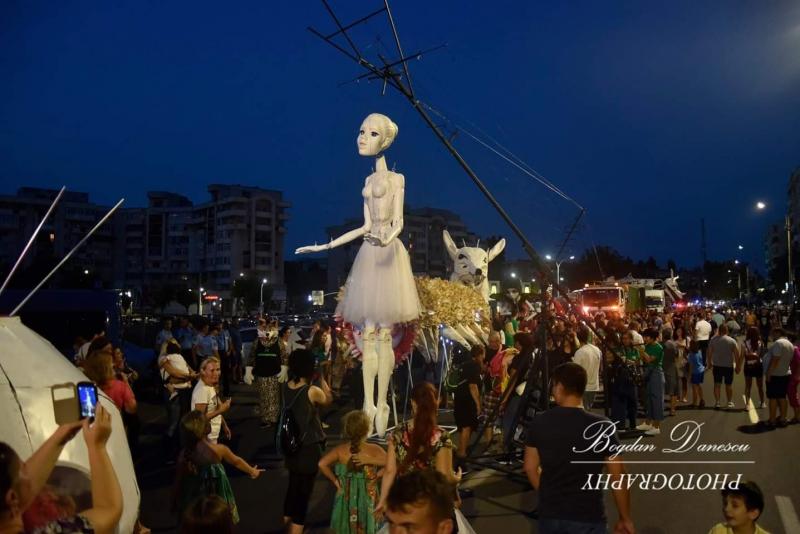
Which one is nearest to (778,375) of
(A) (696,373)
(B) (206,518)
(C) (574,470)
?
(A) (696,373)

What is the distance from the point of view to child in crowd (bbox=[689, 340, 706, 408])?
1248cm

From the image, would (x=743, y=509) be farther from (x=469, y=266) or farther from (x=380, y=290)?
(x=469, y=266)

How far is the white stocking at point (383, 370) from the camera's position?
301 inches

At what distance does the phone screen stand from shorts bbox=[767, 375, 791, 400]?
34.0ft

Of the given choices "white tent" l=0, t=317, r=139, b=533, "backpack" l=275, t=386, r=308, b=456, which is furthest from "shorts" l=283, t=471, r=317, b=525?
"white tent" l=0, t=317, r=139, b=533

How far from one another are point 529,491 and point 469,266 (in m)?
7.05

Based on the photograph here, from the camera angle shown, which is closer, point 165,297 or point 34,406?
point 34,406

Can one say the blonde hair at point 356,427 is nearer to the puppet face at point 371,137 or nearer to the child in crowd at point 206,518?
the child in crowd at point 206,518

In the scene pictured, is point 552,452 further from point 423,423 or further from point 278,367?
point 278,367

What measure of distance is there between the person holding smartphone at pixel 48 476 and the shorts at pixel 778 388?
406 inches

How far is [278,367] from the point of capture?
10812 millimetres

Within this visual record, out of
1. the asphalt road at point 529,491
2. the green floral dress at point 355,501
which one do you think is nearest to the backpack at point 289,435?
the green floral dress at point 355,501

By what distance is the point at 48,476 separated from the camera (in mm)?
2297

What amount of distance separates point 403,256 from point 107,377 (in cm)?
354
